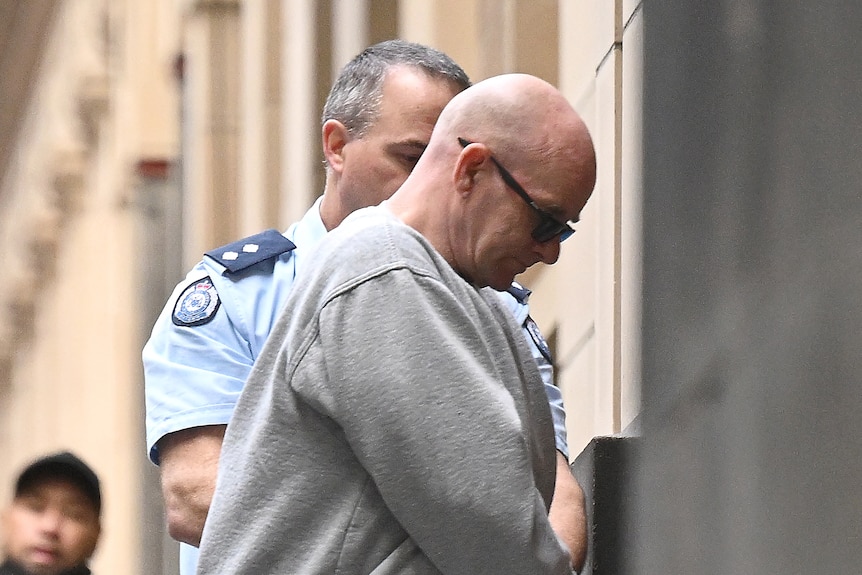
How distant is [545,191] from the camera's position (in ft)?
13.5

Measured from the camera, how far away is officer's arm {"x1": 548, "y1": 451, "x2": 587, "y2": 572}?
5141mm

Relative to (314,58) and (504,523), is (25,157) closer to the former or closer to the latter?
(314,58)

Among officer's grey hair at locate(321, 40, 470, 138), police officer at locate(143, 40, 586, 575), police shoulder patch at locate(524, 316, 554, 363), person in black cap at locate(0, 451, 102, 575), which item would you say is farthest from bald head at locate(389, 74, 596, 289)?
person in black cap at locate(0, 451, 102, 575)

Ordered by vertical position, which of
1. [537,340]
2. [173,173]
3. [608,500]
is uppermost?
[537,340]

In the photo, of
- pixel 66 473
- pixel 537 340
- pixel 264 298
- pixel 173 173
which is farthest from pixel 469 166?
pixel 173 173

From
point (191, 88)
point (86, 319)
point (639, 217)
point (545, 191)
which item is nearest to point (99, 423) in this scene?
point (86, 319)

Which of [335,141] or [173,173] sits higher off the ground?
[335,141]

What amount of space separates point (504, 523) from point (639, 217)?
7.27ft

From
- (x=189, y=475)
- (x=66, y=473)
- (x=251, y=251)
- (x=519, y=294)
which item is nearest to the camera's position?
(x=189, y=475)

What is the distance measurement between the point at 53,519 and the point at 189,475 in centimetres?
274

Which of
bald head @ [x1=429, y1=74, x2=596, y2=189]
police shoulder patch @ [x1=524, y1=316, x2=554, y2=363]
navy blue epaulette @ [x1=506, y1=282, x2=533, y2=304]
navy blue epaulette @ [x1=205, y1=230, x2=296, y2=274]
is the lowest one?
police shoulder patch @ [x1=524, y1=316, x2=554, y2=363]

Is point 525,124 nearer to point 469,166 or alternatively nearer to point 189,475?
point 469,166

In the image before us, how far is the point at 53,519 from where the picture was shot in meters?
7.58

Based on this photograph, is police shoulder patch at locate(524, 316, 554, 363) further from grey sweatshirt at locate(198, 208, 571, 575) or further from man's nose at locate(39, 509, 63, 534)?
man's nose at locate(39, 509, 63, 534)
